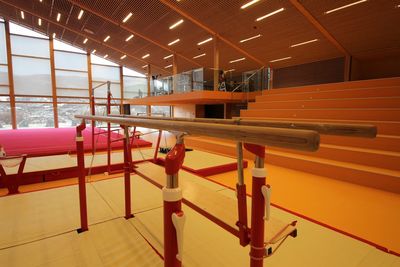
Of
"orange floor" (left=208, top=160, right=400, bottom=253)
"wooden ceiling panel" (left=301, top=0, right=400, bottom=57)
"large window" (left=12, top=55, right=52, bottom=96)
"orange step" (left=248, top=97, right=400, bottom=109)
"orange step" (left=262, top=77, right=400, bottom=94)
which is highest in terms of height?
"wooden ceiling panel" (left=301, top=0, right=400, bottom=57)

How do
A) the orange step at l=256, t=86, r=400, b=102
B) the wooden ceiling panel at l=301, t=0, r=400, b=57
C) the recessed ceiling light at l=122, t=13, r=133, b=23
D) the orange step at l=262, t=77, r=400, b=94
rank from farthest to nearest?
the recessed ceiling light at l=122, t=13, r=133, b=23 → the wooden ceiling panel at l=301, t=0, r=400, b=57 → the orange step at l=262, t=77, r=400, b=94 → the orange step at l=256, t=86, r=400, b=102

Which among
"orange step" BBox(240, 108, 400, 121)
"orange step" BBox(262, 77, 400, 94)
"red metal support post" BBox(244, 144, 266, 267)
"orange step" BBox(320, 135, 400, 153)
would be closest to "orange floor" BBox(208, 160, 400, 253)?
"orange step" BBox(320, 135, 400, 153)

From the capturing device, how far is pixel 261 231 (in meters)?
0.74

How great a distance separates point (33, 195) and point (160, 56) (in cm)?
Result: 1039

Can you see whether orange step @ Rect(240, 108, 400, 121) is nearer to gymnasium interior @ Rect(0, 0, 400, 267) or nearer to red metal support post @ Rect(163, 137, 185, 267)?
gymnasium interior @ Rect(0, 0, 400, 267)

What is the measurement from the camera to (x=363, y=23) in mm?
6508

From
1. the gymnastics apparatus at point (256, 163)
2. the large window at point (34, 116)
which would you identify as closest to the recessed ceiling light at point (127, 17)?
the large window at point (34, 116)

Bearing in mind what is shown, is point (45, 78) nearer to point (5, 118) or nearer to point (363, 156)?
point (5, 118)

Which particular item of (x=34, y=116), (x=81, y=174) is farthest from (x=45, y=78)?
(x=81, y=174)

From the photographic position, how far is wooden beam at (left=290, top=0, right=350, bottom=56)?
19.7ft

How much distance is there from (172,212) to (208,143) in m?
5.10

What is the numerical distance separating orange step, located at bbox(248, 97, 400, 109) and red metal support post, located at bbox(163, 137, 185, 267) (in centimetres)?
502

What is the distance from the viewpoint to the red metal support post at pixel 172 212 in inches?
25.4

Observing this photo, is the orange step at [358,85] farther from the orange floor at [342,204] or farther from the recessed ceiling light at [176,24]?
the recessed ceiling light at [176,24]
